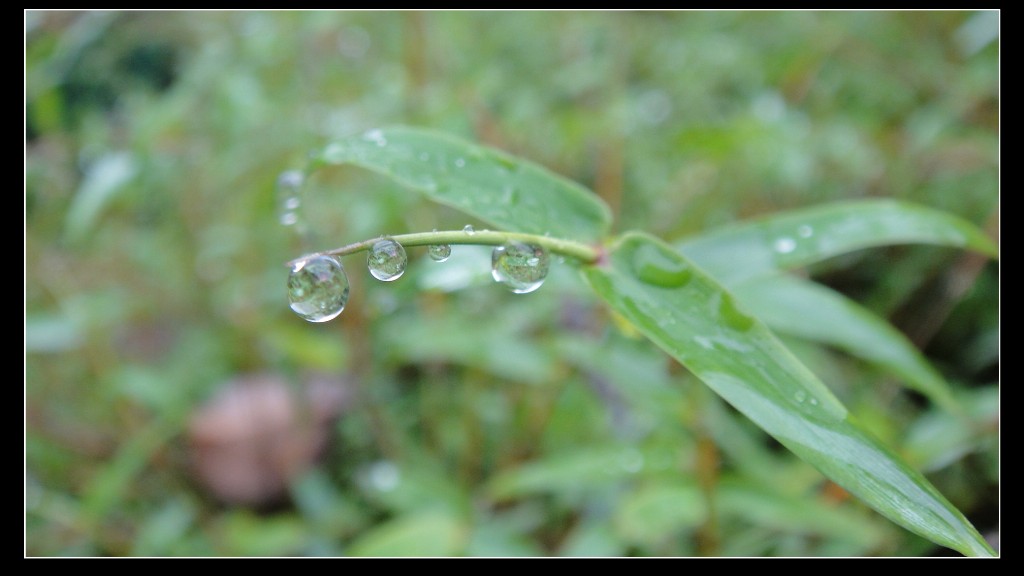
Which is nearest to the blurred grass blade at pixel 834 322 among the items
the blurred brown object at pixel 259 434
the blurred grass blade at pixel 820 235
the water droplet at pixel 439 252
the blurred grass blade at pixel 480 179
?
the blurred grass blade at pixel 820 235

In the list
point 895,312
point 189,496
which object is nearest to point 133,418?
point 189,496

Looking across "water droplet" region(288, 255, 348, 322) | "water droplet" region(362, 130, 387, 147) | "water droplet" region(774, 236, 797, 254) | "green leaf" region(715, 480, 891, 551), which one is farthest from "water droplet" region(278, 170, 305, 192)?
"green leaf" region(715, 480, 891, 551)

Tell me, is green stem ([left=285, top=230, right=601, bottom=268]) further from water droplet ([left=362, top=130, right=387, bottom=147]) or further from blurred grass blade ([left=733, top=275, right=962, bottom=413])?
blurred grass blade ([left=733, top=275, right=962, bottom=413])

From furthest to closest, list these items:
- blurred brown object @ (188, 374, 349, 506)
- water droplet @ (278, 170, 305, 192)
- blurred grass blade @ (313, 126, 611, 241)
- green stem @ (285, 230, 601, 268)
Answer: blurred brown object @ (188, 374, 349, 506)
water droplet @ (278, 170, 305, 192)
blurred grass blade @ (313, 126, 611, 241)
green stem @ (285, 230, 601, 268)

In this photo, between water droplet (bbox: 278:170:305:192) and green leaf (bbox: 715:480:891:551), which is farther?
green leaf (bbox: 715:480:891:551)

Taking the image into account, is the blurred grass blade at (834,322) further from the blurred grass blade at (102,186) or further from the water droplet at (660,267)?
the blurred grass blade at (102,186)
